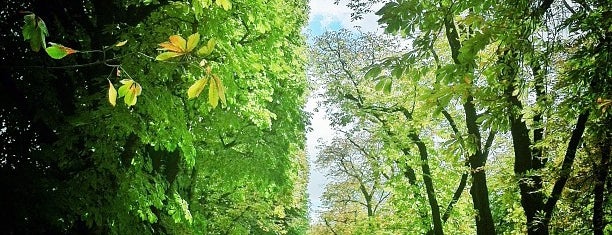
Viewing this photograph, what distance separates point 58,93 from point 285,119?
24.6 feet

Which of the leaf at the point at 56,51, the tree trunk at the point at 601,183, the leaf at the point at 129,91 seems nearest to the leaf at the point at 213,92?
the leaf at the point at 129,91

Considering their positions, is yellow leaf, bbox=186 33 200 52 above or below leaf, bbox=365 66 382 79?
below

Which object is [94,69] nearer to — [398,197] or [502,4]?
[502,4]

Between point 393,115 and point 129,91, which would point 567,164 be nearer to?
point 129,91

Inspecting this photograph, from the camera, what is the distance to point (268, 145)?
11.8 m

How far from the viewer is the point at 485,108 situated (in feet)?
17.9

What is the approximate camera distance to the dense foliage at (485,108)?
279 cm

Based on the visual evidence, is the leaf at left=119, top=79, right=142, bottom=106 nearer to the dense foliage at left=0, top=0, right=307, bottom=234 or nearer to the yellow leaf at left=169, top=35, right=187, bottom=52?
the yellow leaf at left=169, top=35, right=187, bottom=52

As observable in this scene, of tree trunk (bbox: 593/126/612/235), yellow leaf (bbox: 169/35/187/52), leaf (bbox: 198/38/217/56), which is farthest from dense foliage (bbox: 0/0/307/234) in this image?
tree trunk (bbox: 593/126/612/235)

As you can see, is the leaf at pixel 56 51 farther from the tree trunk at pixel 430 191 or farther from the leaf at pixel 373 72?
the tree trunk at pixel 430 191

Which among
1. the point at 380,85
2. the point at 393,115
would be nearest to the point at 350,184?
the point at 393,115

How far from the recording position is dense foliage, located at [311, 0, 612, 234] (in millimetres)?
2793

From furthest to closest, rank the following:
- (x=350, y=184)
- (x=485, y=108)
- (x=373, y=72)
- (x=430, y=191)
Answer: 1. (x=350, y=184)
2. (x=430, y=191)
3. (x=485, y=108)
4. (x=373, y=72)

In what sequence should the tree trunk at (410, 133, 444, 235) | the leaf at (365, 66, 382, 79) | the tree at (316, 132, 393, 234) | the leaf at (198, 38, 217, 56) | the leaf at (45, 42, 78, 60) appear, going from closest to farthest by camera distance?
the leaf at (45, 42, 78, 60)
the leaf at (198, 38, 217, 56)
the leaf at (365, 66, 382, 79)
the tree trunk at (410, 133, 444, 235)
the tree at (316, 132, 393, 234)
